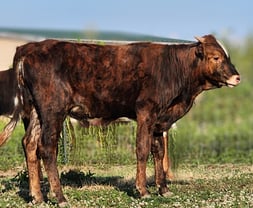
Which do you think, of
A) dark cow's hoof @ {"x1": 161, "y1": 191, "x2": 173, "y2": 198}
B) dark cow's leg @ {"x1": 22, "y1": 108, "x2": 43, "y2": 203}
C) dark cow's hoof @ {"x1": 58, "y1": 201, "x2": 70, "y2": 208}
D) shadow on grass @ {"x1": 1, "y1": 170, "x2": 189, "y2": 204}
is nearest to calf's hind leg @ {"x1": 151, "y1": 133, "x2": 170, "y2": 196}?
dark cow's hoof @ {"x1": 161, "y1": 191, "x2": 173, "y2": 198}

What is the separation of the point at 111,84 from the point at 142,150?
114cm

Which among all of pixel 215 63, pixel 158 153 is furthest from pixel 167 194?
pixel 215 63

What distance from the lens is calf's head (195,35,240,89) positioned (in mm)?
11430

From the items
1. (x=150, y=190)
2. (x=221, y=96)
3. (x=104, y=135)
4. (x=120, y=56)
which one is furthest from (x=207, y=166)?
(x=221, y=96)

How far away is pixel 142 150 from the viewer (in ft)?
37.3

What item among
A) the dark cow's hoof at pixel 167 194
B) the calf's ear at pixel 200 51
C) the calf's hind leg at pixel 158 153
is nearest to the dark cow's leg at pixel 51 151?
the dark cow's hoof at pixel 167 194

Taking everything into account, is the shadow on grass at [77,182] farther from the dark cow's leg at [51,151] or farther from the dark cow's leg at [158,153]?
the dark cow's leg at [51,151]

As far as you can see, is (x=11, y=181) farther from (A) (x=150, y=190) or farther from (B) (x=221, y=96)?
(B) (x=221, y=96)

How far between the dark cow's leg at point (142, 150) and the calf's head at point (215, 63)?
1.34m

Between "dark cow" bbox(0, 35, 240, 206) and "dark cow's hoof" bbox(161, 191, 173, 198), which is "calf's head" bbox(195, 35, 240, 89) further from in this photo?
"dark cow's hoof" bbox(161, 191, 173, 198)

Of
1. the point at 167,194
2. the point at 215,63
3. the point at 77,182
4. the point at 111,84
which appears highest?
A: the point at 215,63

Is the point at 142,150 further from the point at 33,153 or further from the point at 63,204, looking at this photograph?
the point at 33,153

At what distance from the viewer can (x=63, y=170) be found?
49.8 feet

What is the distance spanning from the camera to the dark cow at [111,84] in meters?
10.9
